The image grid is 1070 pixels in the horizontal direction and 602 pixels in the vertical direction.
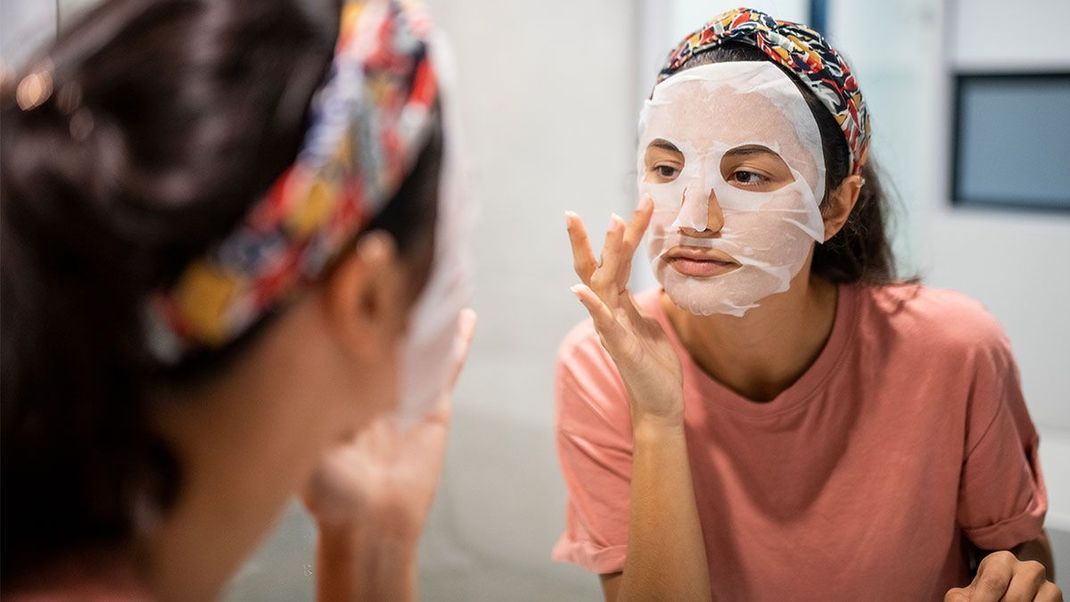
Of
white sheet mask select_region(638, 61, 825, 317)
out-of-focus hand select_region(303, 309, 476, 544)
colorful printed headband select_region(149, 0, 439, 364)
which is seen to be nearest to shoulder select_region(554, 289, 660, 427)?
white sheet mask select_region(638, 61, 825, 317)

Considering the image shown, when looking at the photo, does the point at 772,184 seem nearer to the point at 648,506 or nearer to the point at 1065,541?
the point at 648,506

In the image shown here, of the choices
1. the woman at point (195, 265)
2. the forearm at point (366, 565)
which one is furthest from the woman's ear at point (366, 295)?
the forearm at point (366, 565)

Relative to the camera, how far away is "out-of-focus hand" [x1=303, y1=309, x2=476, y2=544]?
665 millimetres

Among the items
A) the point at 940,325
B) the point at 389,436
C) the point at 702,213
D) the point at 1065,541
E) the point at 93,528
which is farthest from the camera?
the point at 1065,541

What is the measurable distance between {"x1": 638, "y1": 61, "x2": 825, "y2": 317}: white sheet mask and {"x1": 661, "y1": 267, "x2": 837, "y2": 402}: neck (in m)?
0.09

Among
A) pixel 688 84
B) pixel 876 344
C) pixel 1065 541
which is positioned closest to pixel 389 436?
pixel 688 84

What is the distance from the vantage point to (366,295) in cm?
54

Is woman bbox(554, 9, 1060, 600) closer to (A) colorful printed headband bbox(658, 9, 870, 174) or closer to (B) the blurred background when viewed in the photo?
(A) colorful printed headband bbox(658, 9, 870, 174)

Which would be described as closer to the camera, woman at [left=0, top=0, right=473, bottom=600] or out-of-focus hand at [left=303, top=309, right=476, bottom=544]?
woman at [left=0, top=0, right=473, bottom=600]

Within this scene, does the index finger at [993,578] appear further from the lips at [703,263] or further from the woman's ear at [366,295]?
the woman's ear at [366,295]

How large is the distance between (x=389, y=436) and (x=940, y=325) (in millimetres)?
623

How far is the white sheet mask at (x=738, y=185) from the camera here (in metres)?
1.00

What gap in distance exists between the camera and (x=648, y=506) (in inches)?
39.6

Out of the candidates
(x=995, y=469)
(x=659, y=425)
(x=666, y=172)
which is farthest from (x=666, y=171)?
(x=995, y=469)
